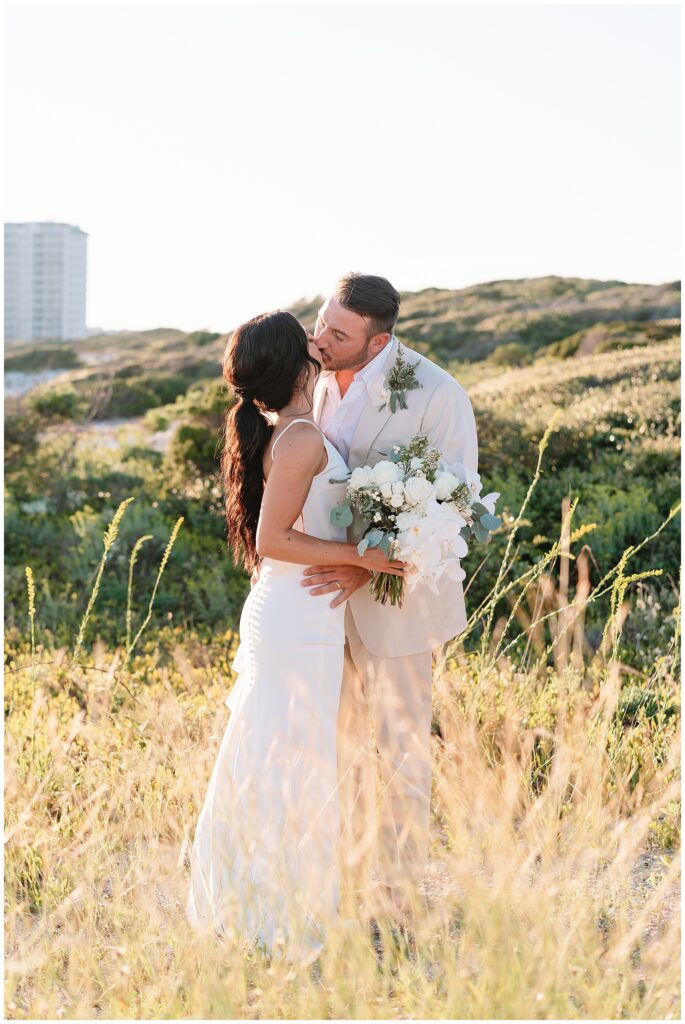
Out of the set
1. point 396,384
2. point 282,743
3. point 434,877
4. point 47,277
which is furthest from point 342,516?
point 47,277

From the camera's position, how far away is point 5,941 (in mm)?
3328

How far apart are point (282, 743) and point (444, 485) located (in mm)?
1025

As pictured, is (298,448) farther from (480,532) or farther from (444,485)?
(480,532)

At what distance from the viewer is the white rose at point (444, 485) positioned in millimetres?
3268

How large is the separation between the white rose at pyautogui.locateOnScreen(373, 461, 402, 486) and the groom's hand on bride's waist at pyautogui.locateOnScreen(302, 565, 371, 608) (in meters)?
0.37

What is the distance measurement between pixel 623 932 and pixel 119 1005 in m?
1.43

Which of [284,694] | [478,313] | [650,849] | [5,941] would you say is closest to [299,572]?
[284,694]

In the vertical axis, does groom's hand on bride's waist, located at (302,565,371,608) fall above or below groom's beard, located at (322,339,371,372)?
below

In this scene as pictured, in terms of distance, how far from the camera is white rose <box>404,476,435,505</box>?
10.5 ft

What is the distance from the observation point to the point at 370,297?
3.51 metres

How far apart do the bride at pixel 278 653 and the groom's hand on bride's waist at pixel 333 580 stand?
4 cm

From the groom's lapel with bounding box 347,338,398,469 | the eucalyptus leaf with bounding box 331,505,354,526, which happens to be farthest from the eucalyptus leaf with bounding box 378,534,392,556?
the groom's lapel with bounding box 347,338,398,469

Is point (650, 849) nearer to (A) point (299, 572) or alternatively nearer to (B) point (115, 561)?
(A) point (299, 572)

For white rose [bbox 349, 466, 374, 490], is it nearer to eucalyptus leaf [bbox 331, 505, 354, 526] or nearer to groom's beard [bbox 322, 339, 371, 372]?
eucalyptus leaf [bbox 331, 505, 354, 526]
